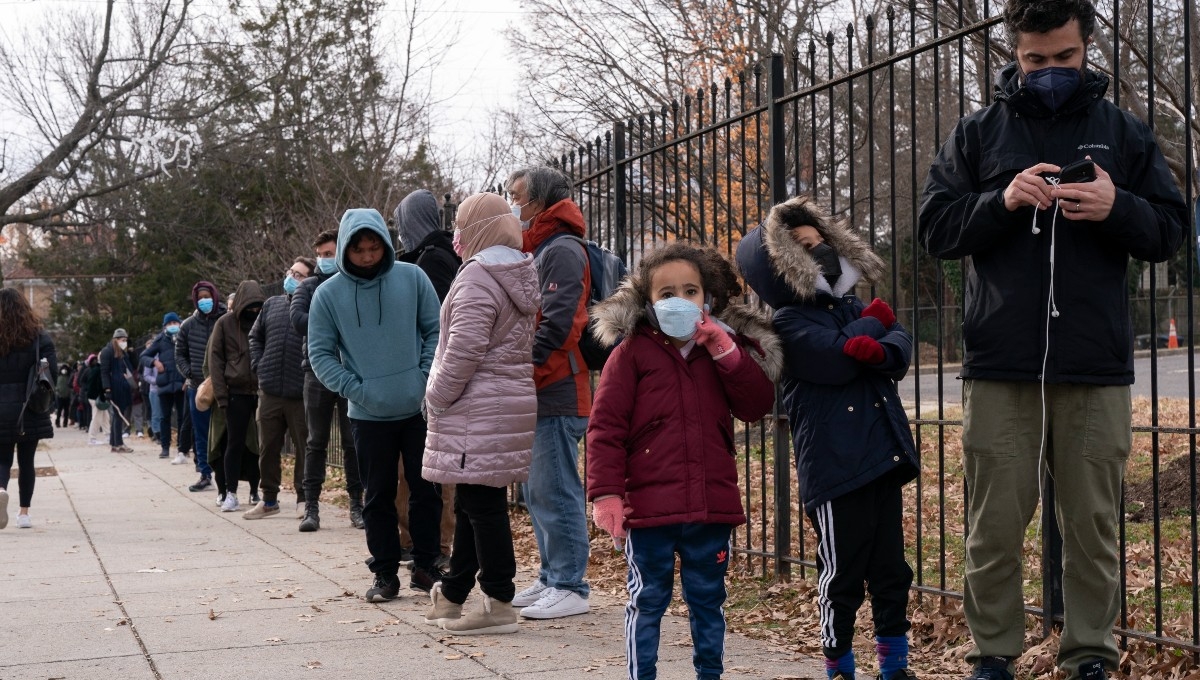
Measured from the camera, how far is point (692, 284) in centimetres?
430

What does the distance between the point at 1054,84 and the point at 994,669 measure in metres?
1.79

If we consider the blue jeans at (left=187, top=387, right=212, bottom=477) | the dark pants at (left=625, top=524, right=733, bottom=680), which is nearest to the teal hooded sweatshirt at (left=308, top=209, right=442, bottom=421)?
the dark pants at (left=625, top=524, right=733, bottom=680)

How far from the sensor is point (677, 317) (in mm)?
4172

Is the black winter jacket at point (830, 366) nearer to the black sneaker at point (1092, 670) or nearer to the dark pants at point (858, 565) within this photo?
the dark pants at point (858, 565)

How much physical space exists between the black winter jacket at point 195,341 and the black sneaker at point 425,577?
666cm

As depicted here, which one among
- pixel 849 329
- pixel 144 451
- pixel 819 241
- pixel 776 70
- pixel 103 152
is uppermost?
pixel 103 152

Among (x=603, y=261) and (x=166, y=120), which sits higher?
(x=166, y=120)

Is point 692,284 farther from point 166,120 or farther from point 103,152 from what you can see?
point 103,152

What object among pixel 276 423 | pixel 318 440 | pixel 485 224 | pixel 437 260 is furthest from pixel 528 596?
pixel 276 423

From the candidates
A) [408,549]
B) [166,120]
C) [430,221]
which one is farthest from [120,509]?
[166,120]

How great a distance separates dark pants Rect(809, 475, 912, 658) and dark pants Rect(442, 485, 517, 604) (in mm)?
1706

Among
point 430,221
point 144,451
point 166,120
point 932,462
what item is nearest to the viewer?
point 430,221

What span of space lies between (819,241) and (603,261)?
1.93 metres

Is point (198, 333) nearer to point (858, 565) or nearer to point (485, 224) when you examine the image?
point (485, 224)
